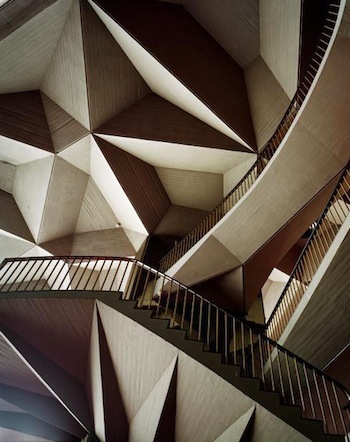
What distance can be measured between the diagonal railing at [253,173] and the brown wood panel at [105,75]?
4.82 meters

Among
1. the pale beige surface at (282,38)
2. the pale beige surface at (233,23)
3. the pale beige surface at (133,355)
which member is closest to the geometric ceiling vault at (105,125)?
the pale beige surface at (233,23)

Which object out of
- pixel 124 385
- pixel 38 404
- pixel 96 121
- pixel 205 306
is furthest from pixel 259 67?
pixel 38 404

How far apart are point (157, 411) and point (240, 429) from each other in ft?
5.26

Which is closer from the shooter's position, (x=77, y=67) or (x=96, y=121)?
(x=77, y=67)

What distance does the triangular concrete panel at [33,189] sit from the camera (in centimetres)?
1085

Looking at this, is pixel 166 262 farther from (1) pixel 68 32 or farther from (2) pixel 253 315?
(1) pixel 68 32

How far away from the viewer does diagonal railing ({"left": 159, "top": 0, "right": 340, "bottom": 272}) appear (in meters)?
7.42

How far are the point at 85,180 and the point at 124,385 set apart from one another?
7911mm

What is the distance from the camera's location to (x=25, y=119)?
10062 mm

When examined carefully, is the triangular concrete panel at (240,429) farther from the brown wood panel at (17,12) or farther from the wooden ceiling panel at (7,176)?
the wooden ceiling panel at (7,176)

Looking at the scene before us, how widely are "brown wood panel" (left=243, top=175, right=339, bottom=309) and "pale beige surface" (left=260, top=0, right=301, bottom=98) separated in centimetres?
356

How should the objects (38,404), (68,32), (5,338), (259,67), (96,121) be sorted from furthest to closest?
(259,67) → (96,121) → (68,32) → (38,404) → (5,338)

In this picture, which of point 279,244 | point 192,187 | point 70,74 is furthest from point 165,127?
point 279,244

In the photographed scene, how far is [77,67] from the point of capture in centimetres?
936
